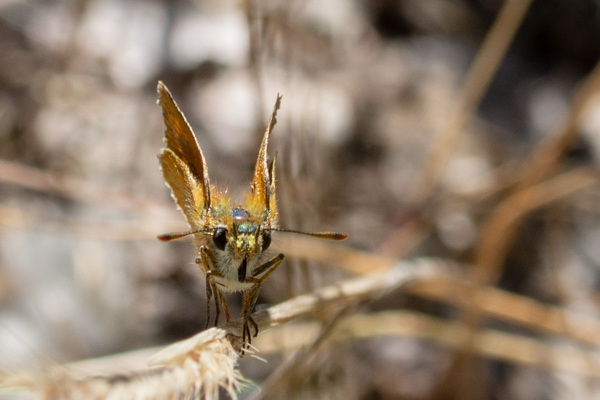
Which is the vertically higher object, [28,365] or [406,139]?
[406,139]

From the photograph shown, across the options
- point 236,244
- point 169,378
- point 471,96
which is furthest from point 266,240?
point 471,96

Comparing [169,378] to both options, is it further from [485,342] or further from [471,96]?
[471,96]

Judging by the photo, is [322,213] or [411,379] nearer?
[322,213]

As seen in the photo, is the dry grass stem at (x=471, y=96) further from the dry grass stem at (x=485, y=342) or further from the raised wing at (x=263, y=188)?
the raised wing at (x=263, y=188)

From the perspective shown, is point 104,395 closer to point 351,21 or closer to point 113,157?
point 113,157

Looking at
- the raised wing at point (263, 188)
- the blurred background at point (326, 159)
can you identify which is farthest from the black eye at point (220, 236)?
the blurred background at point (326, 159)

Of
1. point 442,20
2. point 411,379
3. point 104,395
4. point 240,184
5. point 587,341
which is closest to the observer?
point 104,395

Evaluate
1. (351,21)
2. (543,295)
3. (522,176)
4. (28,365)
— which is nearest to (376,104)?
(351,21)
